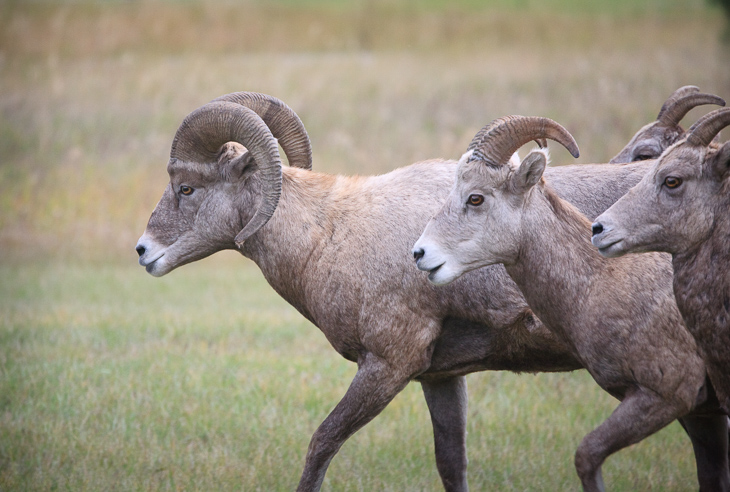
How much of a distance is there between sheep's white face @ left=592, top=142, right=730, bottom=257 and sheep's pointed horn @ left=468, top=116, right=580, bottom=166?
0.53 m

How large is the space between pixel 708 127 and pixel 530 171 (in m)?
0.92

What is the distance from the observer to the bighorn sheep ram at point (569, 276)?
459cm

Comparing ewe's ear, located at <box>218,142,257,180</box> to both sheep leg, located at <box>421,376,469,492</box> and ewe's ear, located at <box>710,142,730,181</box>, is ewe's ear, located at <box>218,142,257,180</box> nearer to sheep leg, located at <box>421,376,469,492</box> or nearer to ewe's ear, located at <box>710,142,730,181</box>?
sheep leg, located at <box>421,376,469,492</box>

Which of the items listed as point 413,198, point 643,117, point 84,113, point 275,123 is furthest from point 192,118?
point 84,113

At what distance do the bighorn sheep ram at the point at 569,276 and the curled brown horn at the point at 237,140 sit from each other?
43.5 inches

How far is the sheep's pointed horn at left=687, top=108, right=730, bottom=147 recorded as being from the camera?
4.21 meters

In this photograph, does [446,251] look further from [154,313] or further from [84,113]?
[84,113]

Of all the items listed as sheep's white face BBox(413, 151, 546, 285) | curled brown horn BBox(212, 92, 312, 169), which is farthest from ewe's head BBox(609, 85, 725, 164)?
curled brown horn BBox(212, 92, 312, 169)

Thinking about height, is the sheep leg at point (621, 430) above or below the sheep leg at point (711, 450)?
above

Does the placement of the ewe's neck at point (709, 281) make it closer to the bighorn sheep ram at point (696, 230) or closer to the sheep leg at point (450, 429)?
the bighorn sheep ram at point (696, 230)

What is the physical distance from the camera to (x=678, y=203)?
4.25 meters

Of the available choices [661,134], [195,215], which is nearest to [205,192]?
[195,215]

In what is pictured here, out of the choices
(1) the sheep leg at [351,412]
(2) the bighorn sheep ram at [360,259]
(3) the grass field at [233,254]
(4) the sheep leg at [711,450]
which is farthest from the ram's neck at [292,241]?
(4) the sheep leg at [711,450]

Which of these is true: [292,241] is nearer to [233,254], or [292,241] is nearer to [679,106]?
[679,106]
